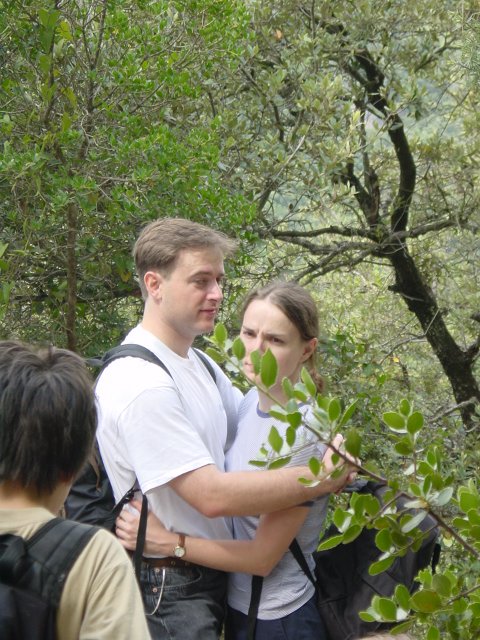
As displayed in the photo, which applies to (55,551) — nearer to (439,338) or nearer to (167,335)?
(167,335)

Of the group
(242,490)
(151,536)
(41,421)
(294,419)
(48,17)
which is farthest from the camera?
(48,17)

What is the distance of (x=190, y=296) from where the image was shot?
9.76 feet

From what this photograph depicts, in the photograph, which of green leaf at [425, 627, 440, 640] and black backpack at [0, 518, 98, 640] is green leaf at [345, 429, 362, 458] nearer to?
green leaf at [425, 627, 440, 640]

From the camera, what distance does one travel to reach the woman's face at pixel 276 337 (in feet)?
9.99

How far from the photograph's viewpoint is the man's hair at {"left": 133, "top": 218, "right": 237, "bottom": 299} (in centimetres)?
304

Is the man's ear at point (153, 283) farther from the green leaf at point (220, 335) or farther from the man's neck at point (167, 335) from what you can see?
the green leaf at point (220, 335)

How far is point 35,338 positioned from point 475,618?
9.06 feet

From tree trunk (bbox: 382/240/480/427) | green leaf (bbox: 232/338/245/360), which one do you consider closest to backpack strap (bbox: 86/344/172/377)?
green leaf (bbox: 232/338/245/360)

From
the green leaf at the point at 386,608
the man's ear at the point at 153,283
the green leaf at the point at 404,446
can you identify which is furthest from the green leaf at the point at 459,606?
the man's ear at the point at 153,283

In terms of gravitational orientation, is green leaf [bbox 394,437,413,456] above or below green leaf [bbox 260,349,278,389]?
below

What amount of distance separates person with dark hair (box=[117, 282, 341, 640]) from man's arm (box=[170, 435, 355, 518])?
4 cm

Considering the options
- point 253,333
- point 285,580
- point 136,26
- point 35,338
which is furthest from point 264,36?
point 285,580

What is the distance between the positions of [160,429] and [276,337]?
625 mm

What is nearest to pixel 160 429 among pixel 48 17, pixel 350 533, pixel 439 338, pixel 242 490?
pixel 242 490
